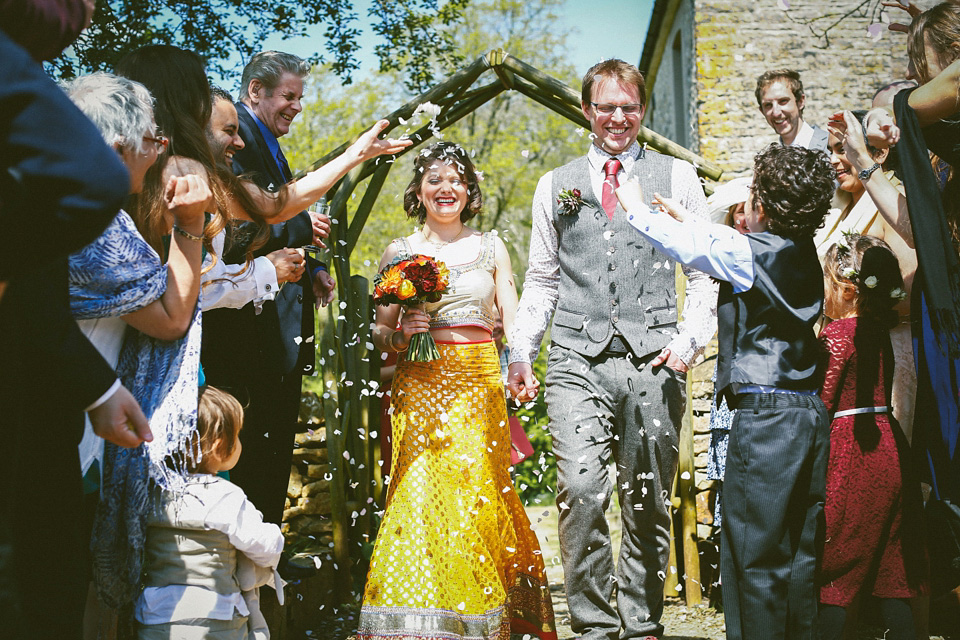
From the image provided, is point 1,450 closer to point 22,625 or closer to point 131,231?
point 22,625

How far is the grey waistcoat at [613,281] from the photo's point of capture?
4051 millimetres

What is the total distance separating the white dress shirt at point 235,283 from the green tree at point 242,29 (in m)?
3.08

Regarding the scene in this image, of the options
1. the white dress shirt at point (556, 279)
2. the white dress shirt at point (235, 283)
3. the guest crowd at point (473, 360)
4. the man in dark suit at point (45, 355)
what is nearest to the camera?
the man in dark suit at point (45, 355)

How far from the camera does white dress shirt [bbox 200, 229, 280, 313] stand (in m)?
3.42

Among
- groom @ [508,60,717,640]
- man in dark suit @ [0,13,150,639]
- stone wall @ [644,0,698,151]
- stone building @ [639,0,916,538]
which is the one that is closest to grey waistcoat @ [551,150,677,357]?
groom @ [508,60,717,640]

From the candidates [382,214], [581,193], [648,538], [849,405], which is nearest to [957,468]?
[849,405]

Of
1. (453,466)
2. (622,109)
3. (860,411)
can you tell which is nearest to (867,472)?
(860,411)

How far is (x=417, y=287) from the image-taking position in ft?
14.0

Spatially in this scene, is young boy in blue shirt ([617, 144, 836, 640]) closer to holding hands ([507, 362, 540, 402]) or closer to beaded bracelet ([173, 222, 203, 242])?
holding hands ([507, 362, 540, 402])

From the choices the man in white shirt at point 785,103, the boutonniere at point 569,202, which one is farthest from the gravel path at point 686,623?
the man in white shirt at point 785,103

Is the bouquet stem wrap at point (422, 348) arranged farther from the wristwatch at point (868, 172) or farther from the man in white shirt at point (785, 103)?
the man in white shirt at point (785, 103)

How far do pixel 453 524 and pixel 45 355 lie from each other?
2.50 metres

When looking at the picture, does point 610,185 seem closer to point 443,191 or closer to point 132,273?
point 443,191

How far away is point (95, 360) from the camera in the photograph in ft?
7.07
